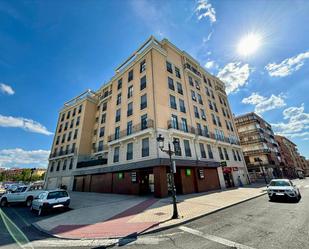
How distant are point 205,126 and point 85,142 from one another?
2311cm

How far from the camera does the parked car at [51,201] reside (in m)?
10.2

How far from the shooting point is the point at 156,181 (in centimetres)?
1447

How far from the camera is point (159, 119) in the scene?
1695 cm

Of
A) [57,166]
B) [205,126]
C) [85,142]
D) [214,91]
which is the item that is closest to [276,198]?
[205,126]

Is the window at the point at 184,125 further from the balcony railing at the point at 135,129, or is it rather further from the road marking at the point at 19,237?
the road marking at the point at 19,237

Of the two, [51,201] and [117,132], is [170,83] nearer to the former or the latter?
[117,132]

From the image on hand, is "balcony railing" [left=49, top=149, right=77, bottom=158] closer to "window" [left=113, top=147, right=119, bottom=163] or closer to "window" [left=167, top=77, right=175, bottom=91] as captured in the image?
"window" [left=113, top=147, right=119, bottom=163]

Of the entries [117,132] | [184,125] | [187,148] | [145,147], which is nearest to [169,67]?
[184,125]

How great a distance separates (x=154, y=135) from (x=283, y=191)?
37.9 feet

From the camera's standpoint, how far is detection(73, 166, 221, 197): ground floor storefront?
14594mm

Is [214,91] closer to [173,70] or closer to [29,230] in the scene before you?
[173,70]

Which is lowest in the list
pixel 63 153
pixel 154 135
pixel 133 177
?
pixel 133 177

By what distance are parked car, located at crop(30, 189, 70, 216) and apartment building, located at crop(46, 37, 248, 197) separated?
6.91 meters

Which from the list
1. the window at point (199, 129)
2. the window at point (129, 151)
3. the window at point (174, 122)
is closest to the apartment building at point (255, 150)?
the window at point (199, 129)
